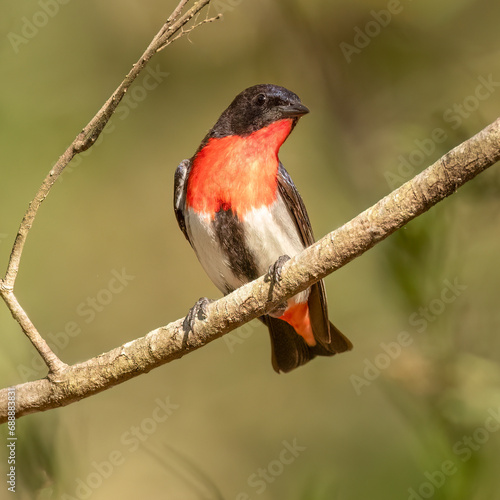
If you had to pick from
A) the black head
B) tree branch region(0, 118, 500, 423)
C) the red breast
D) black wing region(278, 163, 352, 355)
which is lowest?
tree branch region(0, 118, 500, 423)

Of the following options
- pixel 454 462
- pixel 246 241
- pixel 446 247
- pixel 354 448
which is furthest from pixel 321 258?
pixel 354 448

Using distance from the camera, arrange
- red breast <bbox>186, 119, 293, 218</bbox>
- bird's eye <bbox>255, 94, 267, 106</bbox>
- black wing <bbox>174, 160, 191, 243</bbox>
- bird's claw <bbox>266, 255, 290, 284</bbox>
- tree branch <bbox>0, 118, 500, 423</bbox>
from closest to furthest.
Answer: tree branch <bbox>0, 118, 500, 423</bbox> < bird's claw <bbox>266, 255, 290, 284</bbox> < red breast <bbox>186, 119, 293, 218</bbox> < bird's eye <bbox>255, 94, 267, 106</bbox> < black wing <bbox>174, 160, 191, 243</bbox>

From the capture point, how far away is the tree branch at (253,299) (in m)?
2.38

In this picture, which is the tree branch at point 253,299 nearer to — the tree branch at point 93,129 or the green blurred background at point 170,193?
the green blurred background at point 170,193

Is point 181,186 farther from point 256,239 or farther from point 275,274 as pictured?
point 275,274

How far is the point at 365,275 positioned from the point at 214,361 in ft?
4.84

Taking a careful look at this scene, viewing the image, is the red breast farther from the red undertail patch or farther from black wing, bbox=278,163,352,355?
the red undertail patch

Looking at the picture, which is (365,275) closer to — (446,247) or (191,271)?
(191,271)

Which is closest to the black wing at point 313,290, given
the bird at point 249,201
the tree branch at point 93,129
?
the bird at point 249,201

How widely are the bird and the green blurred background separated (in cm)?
55

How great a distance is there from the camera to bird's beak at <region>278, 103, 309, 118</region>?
3.68 meters

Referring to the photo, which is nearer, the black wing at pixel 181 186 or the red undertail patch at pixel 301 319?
the black wing at pixel 181 186

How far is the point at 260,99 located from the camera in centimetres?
385

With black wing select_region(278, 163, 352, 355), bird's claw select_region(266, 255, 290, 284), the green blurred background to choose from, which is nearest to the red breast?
black wing select_region(278, 163, 352, 355)
